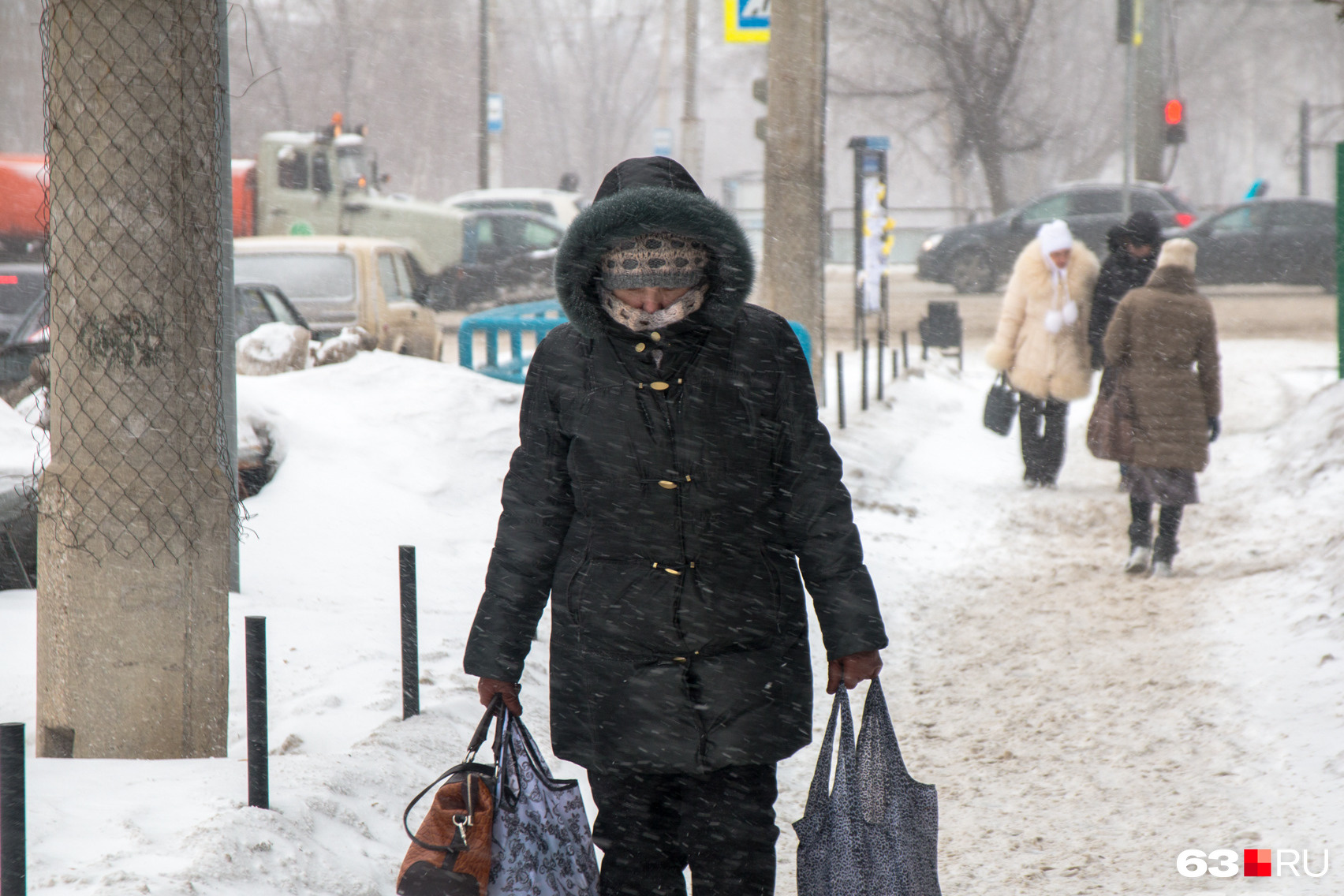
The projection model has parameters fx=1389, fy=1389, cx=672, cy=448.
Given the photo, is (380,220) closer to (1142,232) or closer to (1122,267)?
(1122,267)

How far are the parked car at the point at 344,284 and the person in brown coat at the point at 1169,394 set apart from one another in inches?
322

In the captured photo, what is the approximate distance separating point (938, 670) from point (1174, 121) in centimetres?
1909

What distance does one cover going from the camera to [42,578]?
3861mm

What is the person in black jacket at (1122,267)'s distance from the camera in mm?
8203

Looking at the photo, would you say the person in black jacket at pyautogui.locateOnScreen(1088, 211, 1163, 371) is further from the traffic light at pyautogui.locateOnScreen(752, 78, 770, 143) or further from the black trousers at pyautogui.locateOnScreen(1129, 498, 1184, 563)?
the traffic light at pyautogui.locateOnScreen(752, 78, 770, 143)

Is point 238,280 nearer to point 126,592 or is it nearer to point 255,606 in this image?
point 255,606

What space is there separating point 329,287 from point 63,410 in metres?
9.99

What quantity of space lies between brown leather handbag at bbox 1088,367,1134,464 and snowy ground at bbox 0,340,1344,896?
629 millimetres

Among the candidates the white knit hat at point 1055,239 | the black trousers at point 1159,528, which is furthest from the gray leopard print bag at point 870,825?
the white knit hat at point 1055,239

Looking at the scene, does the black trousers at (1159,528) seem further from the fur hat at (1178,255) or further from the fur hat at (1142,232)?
the fur hat at (1142,232)

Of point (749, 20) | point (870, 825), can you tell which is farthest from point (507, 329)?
point (870, 825)

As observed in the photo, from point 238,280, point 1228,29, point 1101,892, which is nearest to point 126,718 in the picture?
point 1101,892

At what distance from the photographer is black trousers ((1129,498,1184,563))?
6.78m

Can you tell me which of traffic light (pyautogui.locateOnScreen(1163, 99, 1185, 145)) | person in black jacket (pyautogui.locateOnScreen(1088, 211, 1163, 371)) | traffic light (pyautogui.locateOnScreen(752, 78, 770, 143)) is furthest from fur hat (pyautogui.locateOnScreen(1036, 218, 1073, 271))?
traffic light (pyautogui.locateOnScreen(1163, 99, 1185, 145))
